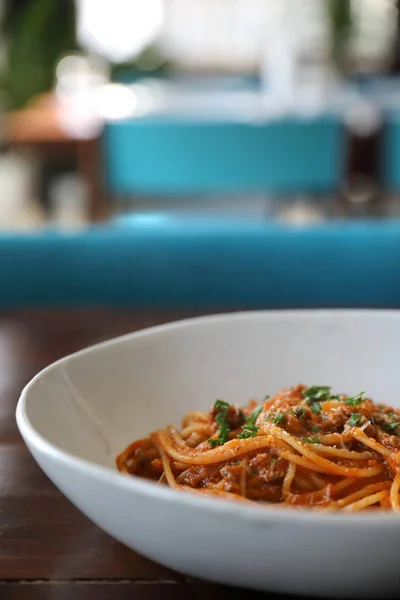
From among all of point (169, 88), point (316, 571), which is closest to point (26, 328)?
point (316, 571)

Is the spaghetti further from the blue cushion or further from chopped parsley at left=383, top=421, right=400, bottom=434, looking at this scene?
the blue cushion

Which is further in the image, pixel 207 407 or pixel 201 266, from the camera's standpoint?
pixel 201 266

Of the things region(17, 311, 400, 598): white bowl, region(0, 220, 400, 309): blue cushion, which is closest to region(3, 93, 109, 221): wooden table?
region(0, 220, 400, 309): blue cushion

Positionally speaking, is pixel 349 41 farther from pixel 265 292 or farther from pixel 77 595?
pixel 77 595

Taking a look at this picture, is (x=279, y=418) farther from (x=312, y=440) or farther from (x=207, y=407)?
(x=207, y=407)

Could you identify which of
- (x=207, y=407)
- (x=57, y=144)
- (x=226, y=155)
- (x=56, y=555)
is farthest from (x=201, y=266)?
(x=57, y=144)

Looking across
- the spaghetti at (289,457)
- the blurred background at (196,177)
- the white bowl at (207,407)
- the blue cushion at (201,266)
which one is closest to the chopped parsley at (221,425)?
the spaghetti at (289,457)

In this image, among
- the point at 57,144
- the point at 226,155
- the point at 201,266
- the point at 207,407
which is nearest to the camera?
the point at 207,407
